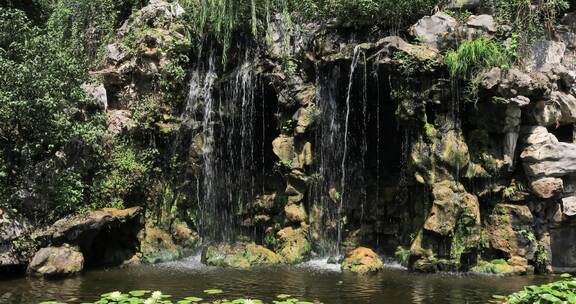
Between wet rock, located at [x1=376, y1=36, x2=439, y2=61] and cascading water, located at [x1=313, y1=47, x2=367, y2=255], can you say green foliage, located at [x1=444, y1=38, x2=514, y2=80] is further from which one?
cascading water, located at [x1=313, y1=47, x2=367, y2=255]

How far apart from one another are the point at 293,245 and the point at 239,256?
1715 millimetres

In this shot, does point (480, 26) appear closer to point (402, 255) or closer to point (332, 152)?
point (332, 152)

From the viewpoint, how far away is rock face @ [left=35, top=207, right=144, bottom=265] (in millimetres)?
13344

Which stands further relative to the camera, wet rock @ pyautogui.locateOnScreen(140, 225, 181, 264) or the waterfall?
the waterfall

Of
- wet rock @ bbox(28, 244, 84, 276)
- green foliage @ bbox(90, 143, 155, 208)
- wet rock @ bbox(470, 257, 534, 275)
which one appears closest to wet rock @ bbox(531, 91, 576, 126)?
wet rock @ bbox(470, 257, 534, 275)

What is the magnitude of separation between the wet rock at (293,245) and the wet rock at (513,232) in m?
4.97

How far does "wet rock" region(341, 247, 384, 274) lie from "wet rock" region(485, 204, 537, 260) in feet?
10.0

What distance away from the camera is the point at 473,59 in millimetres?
13734

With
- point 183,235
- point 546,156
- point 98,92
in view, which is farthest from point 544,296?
point 98,92

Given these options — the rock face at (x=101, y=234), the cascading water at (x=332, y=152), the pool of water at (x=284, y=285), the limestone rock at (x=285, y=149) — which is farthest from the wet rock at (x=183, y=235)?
the cascading water at (x=332, y=152)

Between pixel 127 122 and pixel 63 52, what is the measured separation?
3.21m

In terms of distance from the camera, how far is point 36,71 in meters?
13.7

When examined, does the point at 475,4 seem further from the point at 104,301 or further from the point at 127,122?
the point at 104,301

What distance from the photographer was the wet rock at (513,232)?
43.6 feet
